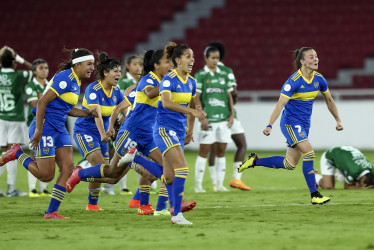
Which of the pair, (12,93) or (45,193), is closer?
(45,193)

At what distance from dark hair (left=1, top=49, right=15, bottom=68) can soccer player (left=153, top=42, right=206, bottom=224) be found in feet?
17.1

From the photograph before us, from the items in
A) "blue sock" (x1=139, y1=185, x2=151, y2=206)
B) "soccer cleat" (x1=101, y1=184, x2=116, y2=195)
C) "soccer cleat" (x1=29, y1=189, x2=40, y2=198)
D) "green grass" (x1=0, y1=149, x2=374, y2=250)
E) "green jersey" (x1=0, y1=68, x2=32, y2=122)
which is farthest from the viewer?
"green jersey" (x1=0, y1=68, x2=32, y2=122)

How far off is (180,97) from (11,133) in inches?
216

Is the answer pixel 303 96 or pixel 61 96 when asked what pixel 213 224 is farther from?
pixel 303 96

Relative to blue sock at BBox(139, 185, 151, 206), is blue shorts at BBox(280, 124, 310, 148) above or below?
above

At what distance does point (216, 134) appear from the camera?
13.4 meters

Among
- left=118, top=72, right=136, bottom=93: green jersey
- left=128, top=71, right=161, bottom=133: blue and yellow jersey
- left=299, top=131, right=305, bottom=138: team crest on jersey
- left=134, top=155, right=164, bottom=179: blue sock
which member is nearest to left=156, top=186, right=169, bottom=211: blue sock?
left=134, top=155, right=164, bottom=179: blue sock

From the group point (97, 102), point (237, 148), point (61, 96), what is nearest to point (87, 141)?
point (97, 102)

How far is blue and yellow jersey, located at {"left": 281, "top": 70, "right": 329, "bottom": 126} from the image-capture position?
10125 millimetres

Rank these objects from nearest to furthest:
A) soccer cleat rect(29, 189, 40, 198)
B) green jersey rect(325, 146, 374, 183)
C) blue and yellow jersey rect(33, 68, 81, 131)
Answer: blue and yellow jersey rect(33, 68, 81, 131), green jersey rect(325, 146, 374, 183), soccer cleat rect(29, 189, 40, 198)

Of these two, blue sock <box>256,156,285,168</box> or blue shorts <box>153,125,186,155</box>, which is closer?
blue shorts <box>153,125,186,155</box>

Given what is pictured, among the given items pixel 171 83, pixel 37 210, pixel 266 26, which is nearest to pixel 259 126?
pixel 266 26

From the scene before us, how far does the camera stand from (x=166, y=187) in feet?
28.7

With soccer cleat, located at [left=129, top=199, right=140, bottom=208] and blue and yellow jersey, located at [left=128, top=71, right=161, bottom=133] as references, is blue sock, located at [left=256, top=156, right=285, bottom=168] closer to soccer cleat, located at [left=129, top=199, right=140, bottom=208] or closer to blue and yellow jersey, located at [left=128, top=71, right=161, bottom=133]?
soccer cleat, located at [left=129, top=199, right=140, bottom=208]
